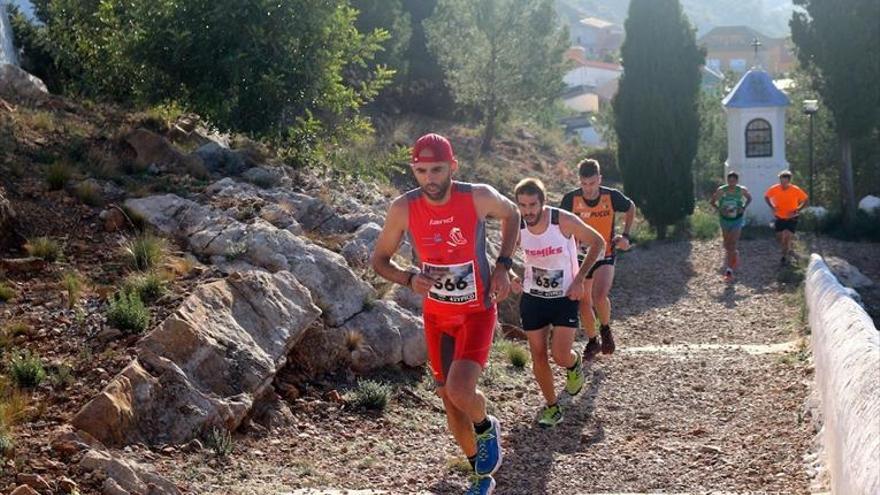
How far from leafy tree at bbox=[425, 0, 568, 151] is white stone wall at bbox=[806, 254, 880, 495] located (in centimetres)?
2163

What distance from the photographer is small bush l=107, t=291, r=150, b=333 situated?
764cm

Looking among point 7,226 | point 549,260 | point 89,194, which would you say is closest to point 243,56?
point 89,194

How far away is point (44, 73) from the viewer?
20719mm

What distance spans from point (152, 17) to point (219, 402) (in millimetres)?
7763

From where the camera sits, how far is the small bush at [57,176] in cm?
1076

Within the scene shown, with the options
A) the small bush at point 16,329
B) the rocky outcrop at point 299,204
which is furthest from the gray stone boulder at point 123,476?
the rocky outcrop at point 299,204

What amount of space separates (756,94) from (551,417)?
22243mm

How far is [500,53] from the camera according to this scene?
30.4m

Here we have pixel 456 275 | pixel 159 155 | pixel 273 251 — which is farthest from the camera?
pixel 159 155

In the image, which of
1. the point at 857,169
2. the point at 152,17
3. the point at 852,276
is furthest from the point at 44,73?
the point at 857,169

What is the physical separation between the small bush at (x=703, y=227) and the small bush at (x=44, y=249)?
61.9 feet

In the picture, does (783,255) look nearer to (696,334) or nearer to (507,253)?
(696,334)

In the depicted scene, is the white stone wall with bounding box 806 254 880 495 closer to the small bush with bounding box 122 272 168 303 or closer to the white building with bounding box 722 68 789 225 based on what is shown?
the small bush with bounding box 122 272 168 303

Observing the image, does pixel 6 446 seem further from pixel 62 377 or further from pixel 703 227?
pixel 703 227
